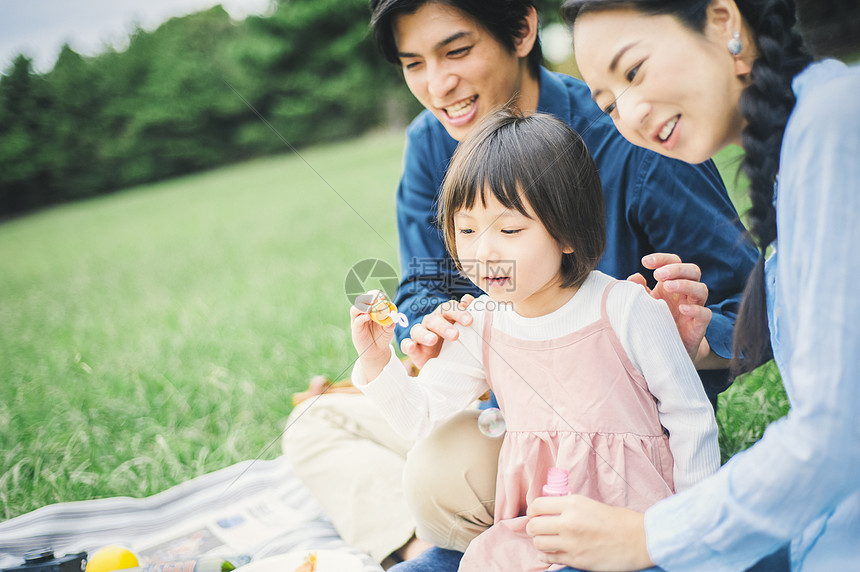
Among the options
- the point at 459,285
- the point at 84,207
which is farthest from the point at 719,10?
the point at 84,207

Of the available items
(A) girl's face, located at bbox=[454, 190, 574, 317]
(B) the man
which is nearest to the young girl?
(A) girl's face, located at bbox=[454, 190, 574, 317]

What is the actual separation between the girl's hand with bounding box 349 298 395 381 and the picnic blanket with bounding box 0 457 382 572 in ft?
1.65

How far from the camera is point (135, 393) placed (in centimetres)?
259

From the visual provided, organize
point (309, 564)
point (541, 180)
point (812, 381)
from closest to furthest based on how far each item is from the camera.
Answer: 1. point (812, 381)
2. point (541, 180)
3. point (309, 564)

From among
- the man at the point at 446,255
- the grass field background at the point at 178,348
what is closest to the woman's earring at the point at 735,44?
the grass field background at the point at 178,348

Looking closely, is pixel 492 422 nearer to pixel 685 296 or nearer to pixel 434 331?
pixel 434 331

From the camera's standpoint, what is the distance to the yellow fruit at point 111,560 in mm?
1439

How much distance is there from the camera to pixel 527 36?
1.63 meters

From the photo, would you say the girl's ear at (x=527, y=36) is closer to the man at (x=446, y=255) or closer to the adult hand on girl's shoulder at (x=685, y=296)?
the man at (x=446, y=255)

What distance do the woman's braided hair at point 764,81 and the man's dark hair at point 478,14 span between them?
1.97ft

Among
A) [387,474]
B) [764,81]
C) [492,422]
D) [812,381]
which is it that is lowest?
[387,474]

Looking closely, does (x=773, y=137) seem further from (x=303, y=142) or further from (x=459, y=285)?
(x=303, y=142)

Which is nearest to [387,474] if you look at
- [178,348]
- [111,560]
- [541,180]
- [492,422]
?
[492,422]

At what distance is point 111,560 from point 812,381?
135cm
